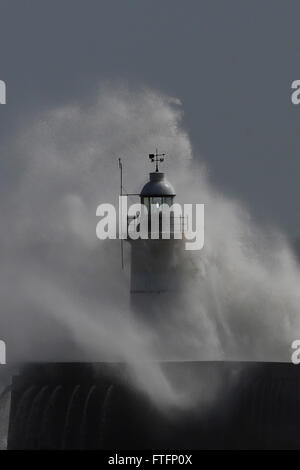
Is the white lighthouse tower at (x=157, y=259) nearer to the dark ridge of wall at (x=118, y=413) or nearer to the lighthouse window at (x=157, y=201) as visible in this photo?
the lighthouse window at (x=157, y=201)

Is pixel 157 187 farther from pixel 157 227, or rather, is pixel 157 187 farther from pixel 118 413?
pixel 118 413

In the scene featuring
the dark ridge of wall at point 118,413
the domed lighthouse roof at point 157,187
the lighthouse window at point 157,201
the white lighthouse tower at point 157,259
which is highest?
the domed lighthouse roof at point 157,187

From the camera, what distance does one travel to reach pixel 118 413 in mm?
46438

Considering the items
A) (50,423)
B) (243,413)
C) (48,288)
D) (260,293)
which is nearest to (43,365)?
(50,423)

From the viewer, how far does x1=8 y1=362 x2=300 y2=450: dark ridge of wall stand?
46438 millimetres

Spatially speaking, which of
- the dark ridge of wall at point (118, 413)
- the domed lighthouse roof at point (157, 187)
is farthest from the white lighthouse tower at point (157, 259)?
the dark ridge of wall at point (118, 413)

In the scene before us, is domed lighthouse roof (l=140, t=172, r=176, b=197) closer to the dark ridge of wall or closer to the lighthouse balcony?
the lighthouse balcony

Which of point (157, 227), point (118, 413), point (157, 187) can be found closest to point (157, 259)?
point (157, 227)

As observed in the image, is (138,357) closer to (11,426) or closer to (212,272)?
(11,426)

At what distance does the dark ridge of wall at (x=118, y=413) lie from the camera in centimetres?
4644

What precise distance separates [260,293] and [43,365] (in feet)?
42.8

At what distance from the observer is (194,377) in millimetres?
47938

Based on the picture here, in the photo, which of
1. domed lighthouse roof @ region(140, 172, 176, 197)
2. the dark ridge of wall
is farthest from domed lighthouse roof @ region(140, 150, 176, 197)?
the dark ridge of wall

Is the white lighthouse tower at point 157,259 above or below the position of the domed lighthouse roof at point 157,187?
below
